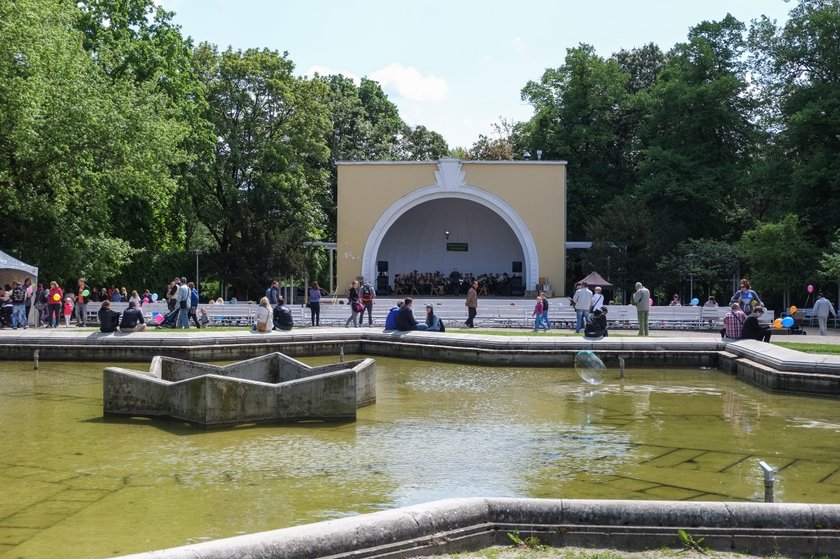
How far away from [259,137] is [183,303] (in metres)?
18.0

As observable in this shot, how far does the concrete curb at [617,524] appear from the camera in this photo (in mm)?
6051

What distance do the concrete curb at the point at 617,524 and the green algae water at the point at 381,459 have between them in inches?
57.4

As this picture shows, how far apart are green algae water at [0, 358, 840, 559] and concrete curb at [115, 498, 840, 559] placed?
4.79ft

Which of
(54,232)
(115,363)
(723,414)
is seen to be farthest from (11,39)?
(723,414)

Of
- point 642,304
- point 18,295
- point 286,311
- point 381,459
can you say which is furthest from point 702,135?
point 381,459

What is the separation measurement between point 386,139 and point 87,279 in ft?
83.6

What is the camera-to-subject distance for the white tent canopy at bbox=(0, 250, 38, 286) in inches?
966

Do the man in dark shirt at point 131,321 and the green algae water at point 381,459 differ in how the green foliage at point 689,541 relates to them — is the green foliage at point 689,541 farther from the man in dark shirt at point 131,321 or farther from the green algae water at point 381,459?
the man in dark shirt at point 131,321

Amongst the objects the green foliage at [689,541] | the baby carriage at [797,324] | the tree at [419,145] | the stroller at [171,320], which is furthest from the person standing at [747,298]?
the tree at [419,145]

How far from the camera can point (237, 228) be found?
35.1 m

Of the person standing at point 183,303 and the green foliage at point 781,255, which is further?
the green foliage at point 781,255

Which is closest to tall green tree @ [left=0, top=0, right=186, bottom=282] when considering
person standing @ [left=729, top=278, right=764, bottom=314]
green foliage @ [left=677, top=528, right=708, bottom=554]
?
person standing @ [left=729, top=278, right=764, bottom=314]

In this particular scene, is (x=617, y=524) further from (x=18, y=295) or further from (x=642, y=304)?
(x=18, y=295)

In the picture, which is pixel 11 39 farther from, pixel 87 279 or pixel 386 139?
pixel 386 139
